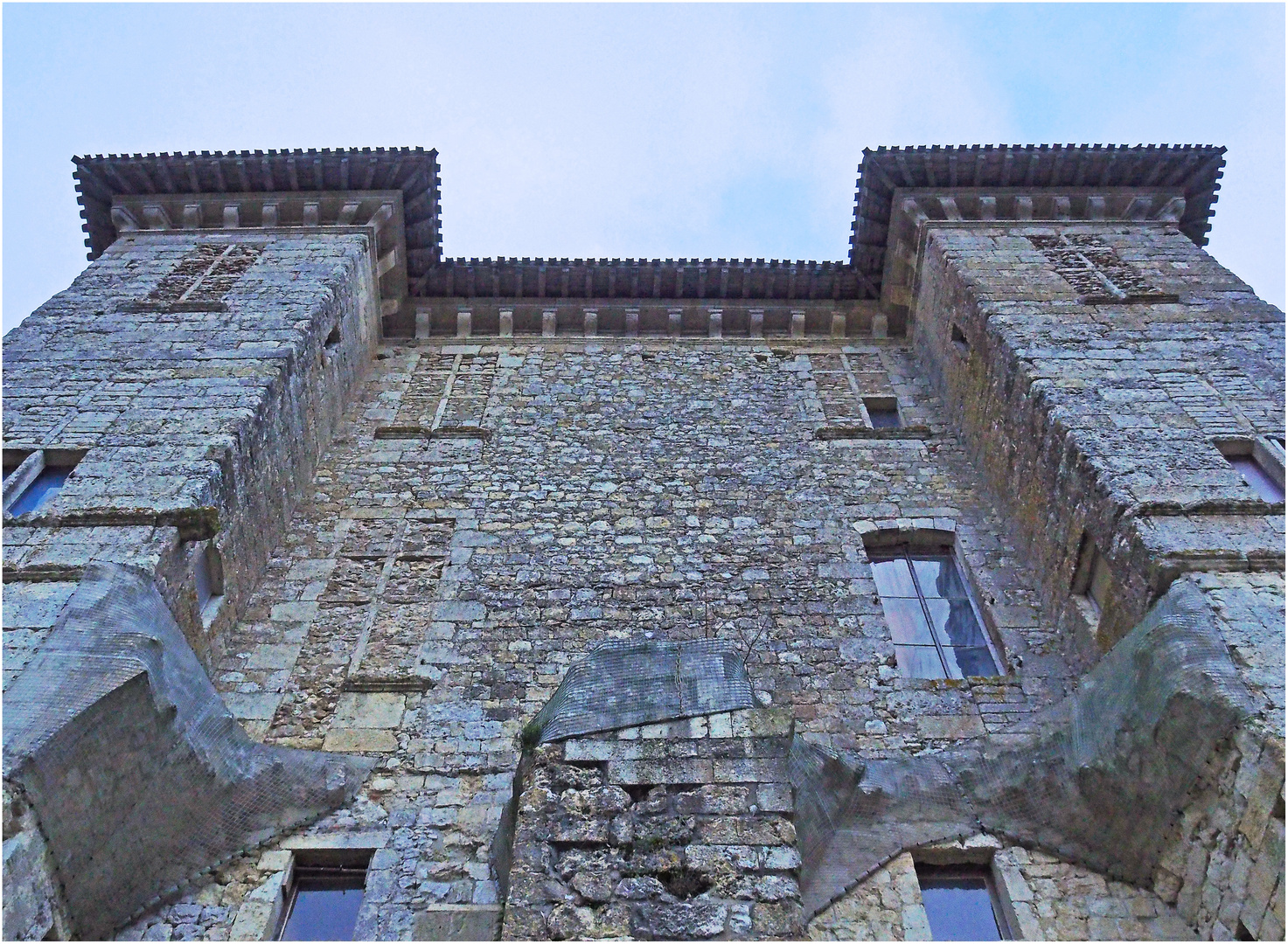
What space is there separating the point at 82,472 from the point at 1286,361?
888 centimetres

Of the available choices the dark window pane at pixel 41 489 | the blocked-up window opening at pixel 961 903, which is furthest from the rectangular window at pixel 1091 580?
the dark window pane at pixel 41 489

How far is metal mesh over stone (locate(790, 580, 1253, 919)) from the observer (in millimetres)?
5094

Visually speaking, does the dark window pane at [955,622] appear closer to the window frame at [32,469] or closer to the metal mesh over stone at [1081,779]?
the metal mesh over stone at [1081,779]

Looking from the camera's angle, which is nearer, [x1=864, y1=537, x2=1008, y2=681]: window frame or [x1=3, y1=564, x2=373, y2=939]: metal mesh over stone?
[x1=3, y1=564, x2=373, y2=939]: metal mesh over stone

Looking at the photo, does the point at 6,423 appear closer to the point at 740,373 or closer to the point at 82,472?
the point at 82,472

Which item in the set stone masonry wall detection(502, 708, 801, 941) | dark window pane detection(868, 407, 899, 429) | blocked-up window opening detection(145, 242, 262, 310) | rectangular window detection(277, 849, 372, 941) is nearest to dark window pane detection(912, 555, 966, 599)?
dark window pane detection(868, 407, 899, 429)

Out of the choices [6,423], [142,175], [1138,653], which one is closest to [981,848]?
[1138,653]

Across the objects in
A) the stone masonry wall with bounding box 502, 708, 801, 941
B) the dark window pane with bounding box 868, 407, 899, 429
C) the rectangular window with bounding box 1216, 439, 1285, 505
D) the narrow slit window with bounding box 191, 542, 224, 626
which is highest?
the dark window pane with bounding box 868, 407, 899, 429

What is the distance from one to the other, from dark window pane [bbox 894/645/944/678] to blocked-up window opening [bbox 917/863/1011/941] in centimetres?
160

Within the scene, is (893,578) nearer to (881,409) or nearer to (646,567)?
(646,567)

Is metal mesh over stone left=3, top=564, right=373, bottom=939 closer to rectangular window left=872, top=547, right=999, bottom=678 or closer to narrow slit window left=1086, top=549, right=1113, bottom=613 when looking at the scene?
rectangular window left=872, top=547, right=999, bottom=678

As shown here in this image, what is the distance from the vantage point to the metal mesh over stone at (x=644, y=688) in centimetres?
490

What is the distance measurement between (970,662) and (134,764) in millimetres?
5275

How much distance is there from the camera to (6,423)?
762 centimetres
